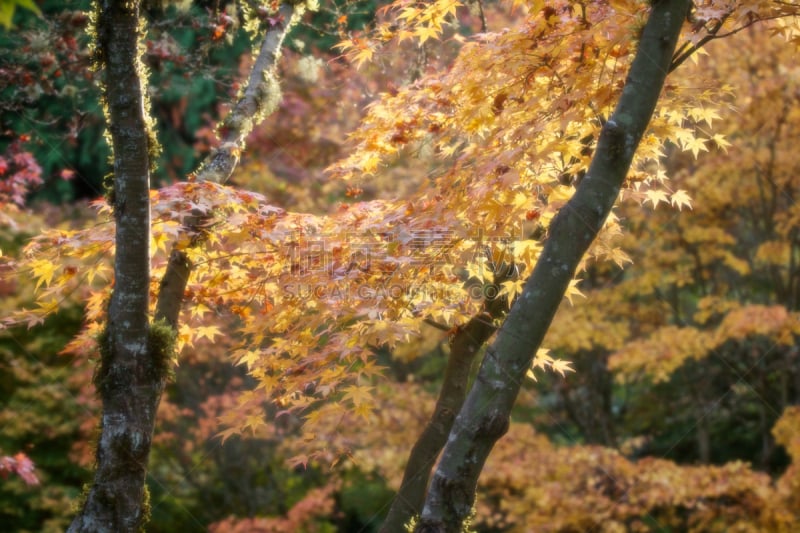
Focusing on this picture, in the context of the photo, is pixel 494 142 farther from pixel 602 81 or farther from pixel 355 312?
pixel 355 312

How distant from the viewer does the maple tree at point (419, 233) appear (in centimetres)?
276

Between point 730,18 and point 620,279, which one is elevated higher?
point 730,18

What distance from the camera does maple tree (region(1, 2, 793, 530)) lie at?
276 cm

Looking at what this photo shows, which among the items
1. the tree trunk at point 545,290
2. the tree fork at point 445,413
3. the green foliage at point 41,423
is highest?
the tree trunk at point 545,290

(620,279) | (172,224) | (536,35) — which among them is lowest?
(620,279)

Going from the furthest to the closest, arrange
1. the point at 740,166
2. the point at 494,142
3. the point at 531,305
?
the point at 740,166, the point at 494,142, the point at 531,305

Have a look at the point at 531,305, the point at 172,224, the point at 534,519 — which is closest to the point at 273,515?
the point at 534,519

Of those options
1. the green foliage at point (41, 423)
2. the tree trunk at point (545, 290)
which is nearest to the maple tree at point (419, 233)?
the tree trunk at point (545, 290)

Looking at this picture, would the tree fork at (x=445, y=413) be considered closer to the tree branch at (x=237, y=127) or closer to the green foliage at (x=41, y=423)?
the tree branch at (x=237, y=127)

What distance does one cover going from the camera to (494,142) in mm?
3826

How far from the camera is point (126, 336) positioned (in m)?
3.12

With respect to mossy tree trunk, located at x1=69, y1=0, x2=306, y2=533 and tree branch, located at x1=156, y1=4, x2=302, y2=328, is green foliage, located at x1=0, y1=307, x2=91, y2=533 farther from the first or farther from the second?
mossy tree trunk, located at x1=69, y1=0, x2=306, y2=533

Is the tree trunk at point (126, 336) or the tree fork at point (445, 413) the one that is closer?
the tree trunk at point (126, 336)

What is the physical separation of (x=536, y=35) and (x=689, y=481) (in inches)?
240
